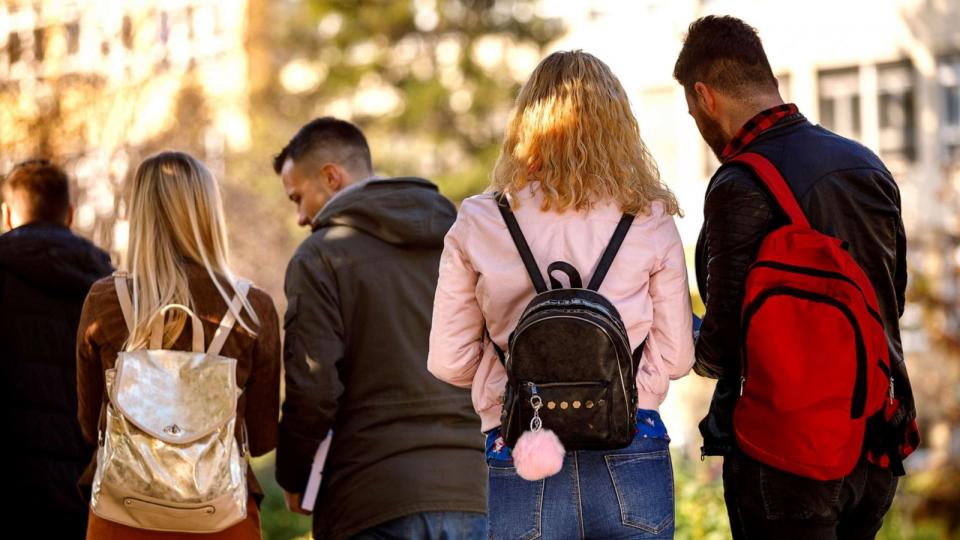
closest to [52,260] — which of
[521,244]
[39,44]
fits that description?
[521,244]

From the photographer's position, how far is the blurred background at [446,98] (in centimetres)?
1686

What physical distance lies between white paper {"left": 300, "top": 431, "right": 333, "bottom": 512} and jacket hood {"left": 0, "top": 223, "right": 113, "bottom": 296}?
1.44 meters

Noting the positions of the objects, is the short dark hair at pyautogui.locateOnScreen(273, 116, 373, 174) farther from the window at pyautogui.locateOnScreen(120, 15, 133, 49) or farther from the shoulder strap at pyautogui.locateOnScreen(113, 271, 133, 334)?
the window at pyautogui.locateOnScreen(120, 15, 133, 49)

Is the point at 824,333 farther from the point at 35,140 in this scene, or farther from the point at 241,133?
the point at 241,133

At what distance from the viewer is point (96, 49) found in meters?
18.4

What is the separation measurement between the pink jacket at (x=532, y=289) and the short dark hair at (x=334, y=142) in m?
2.13

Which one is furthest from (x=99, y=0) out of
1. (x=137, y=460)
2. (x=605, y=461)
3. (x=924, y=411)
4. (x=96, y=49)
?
(x=605, y=461)

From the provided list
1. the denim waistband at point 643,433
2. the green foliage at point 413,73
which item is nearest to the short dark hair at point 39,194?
the denim waistband at point 643,433

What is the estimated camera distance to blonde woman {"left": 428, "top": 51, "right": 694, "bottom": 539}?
3.98 m

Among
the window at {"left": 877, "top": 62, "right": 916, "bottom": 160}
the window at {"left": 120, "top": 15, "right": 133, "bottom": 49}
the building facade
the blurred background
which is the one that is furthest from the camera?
the window at {"left": 877, "top": 62, "right": 916, "bottom": 160}

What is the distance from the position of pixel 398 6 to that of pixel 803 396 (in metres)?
30.4

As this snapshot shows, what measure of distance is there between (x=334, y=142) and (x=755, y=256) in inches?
102

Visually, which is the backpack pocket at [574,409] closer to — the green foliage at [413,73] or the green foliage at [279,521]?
the green foliage at [279,521]

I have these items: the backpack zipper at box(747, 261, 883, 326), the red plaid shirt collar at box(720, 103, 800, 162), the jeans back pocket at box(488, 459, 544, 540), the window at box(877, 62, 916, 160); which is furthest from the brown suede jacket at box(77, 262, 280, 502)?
the window at box(877, 62, 916, 160)
